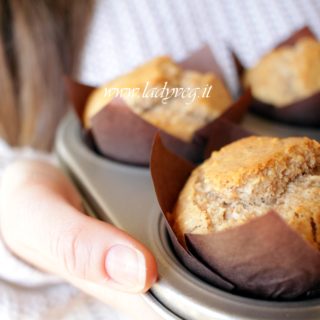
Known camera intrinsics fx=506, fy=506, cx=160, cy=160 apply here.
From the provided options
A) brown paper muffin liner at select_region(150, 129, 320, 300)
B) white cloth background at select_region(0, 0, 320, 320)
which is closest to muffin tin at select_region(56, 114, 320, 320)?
brown paper muffin liner at select_region(150, 129, 320, 300)

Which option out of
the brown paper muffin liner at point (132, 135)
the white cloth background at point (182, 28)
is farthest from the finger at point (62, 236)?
the white cloth background at point (182, 28)

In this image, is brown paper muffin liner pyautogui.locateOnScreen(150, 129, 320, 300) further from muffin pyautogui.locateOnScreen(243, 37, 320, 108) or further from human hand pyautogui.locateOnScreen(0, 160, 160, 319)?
muffin pyautogui.locateOnScreen(243, 37, 320, 108)

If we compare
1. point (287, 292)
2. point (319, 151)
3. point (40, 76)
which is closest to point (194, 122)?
point (319, 151)

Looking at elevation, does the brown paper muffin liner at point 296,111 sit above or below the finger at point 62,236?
below

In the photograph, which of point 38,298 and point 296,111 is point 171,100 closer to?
point 296,111

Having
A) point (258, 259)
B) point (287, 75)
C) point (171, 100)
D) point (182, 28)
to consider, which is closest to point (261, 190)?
point (258, 259)

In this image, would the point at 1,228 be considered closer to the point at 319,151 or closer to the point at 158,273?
the point at 158,273

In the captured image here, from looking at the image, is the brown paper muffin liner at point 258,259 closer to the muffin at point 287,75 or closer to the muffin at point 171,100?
the muffin at point 171,100
